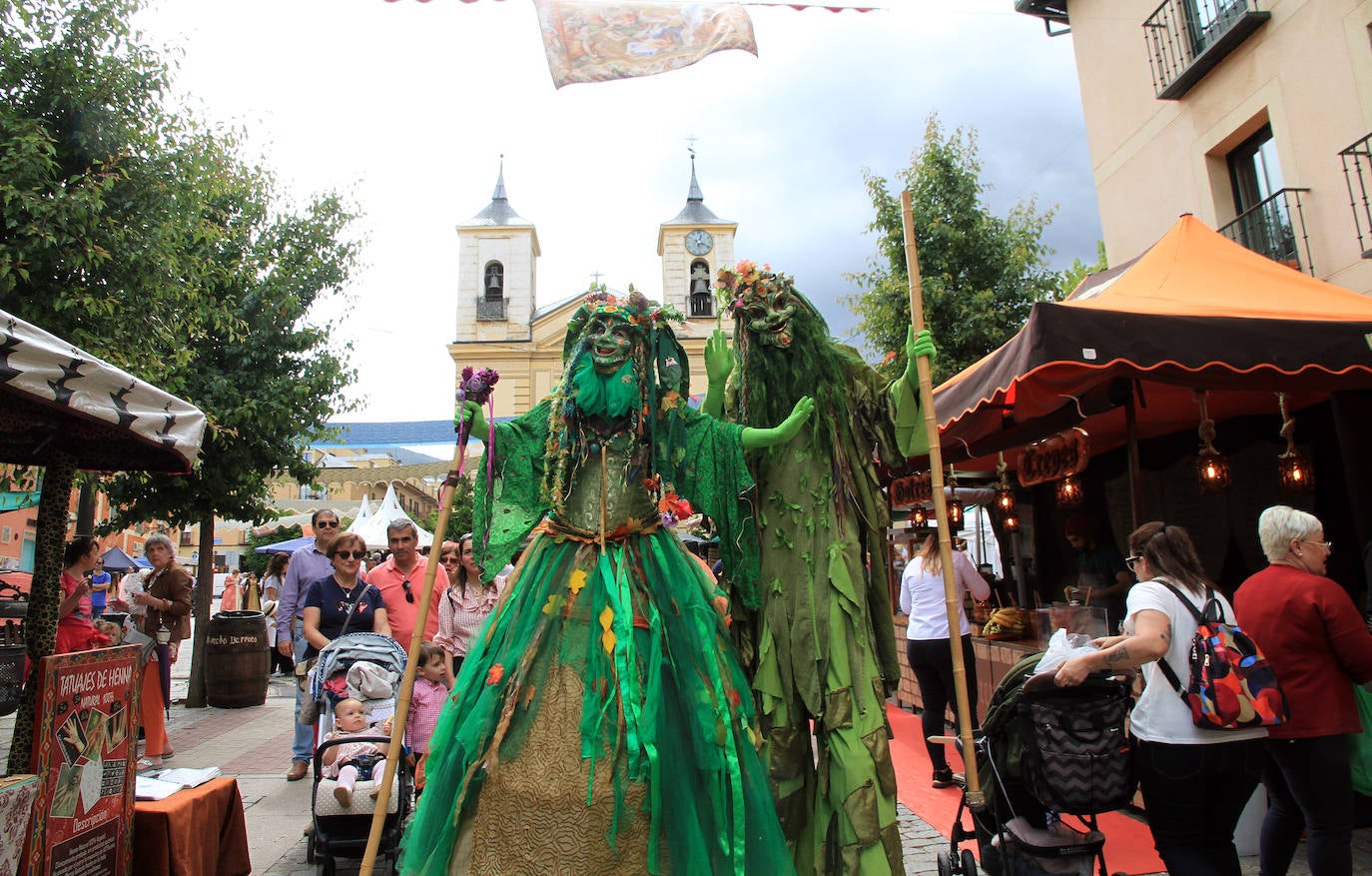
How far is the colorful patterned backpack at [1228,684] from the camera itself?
2873mm

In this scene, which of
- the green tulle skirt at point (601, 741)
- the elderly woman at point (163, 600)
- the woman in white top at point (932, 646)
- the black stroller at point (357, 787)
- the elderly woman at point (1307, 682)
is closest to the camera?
the green tulle skirt at point (601, 741)

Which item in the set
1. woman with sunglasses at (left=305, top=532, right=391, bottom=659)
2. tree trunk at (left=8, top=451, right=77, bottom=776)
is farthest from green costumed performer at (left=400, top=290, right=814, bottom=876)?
woman with sunglasses at (left=305, top=532, right=391, bottom=659)

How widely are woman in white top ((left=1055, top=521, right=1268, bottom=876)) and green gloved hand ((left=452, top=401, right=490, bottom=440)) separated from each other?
221 cm

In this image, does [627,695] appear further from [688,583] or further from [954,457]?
[954,457]

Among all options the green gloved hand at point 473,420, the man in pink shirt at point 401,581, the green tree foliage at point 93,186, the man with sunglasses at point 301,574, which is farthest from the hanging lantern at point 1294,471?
the green tree foliage at point 93,186

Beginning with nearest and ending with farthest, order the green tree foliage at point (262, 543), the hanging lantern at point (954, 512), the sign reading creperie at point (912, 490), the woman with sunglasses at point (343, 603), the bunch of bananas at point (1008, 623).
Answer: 1. the woman with sunglasses at point (343, 603)
2. the bunch of bananas at point (1008, 623)
3. the hanging lantern at point (954, 512)
4. the sign reading creperie at point (912, 490)
5. the green tree foliage at point (262, 543)

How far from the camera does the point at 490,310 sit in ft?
112

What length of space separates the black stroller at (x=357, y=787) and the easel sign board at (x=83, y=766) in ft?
2.40

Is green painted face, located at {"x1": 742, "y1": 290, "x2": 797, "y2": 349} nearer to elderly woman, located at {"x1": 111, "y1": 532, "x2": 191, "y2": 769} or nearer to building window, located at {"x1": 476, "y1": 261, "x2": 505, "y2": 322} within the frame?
elderly woman, located at {"x1": 111, "y1": 532, "x2": 191, "y2": 769}

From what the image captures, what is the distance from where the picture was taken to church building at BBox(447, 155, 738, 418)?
32.9 metres

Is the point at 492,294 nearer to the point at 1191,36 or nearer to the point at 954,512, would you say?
the point at 1191,36

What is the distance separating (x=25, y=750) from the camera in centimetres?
319

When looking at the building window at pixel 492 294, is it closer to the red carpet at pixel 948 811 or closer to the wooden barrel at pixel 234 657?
A: the wooden barrel at pixel 234 657

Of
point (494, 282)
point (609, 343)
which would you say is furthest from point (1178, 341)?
point (494, 282)
